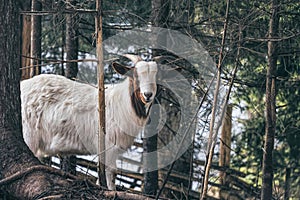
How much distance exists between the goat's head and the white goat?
0.22 meters

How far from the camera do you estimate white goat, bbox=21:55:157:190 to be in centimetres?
1053

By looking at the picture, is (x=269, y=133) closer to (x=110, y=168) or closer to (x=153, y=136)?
(x=153, y=136)

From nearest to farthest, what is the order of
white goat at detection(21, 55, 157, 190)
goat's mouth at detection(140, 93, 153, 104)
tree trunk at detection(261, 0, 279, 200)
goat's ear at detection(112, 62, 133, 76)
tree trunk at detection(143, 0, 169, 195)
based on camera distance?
tree trunk at detection(261, 0, 279, 200)
goat's mouth at detection(140, 93, 153, 104)
goat's ear at detection(112, 62, 133, 76)
white goat at detection(21, 55, 157, 190)
tree trunk at detection(143, 0, 169, 195)

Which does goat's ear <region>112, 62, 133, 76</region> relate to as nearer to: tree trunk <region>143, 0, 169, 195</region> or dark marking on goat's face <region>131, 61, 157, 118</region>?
dark marking on goat's face <region>131, 61, 157, 118</region>

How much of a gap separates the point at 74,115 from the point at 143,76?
5.20ft

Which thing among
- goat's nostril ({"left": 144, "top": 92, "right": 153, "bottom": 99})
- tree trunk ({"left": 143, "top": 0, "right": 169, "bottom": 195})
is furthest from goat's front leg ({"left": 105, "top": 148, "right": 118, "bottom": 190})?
goat's nostril ({"left": 144, "top": 92, "right": 153, "bottom": 99})

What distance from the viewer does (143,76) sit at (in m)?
9.92

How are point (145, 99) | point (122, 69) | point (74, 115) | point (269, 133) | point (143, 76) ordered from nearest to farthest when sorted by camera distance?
point (269, 133), point (145, 99), point (143, 76), point (122, 69), point (74, 115)

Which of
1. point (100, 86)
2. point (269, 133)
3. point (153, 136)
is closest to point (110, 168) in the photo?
point (153, 136)

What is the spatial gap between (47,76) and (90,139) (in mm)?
1386

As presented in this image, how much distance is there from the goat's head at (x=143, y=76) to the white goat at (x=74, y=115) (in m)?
0.22

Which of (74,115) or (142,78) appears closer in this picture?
(142,78)

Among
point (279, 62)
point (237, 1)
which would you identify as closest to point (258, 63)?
point (279, 62)

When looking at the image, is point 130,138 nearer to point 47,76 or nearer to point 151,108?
point 151,108
